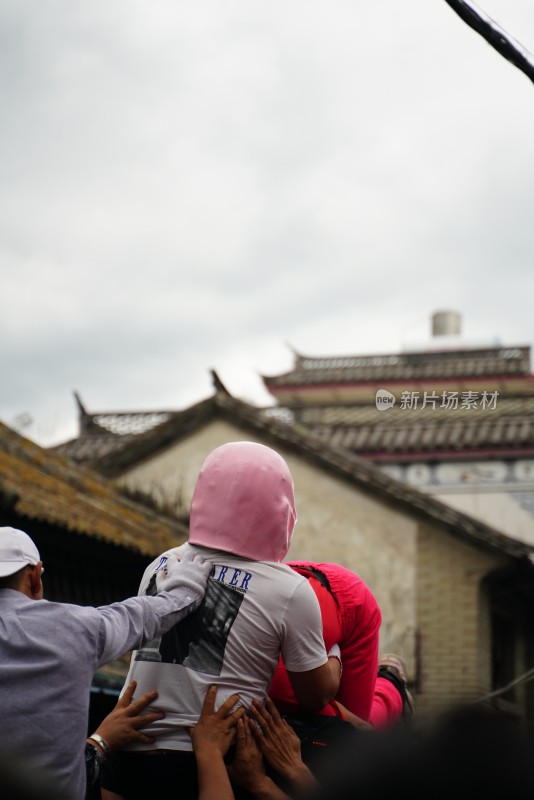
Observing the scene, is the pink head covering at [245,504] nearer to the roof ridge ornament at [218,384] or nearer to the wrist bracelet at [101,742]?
the wrist bracelet at [101,742]

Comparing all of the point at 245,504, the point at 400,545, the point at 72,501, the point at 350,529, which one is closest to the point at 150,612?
the point at 245,504

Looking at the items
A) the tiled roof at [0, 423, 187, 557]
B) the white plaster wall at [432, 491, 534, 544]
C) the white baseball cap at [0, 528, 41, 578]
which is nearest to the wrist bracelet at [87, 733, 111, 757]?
the white baseball cap at [0, 528, 41, 578]

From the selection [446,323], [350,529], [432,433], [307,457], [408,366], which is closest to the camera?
[350,529]

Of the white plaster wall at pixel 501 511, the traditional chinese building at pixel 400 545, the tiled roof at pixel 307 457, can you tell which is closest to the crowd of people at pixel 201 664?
the traditional chinese building at pixel 400 545

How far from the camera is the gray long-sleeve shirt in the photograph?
2.37m

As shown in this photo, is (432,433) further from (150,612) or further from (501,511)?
(150,612)

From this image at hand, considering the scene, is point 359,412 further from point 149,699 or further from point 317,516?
point 149,699

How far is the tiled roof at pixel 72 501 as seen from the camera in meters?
8.38

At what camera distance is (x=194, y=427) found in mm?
16422

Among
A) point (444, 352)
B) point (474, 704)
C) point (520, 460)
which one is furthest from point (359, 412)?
point (474, 704)

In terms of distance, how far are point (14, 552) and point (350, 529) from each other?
42.3ft

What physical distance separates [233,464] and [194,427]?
13851 mm

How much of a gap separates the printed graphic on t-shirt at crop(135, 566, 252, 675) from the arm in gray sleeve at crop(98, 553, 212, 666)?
0.09 feet

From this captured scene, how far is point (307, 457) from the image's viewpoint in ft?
51.0
